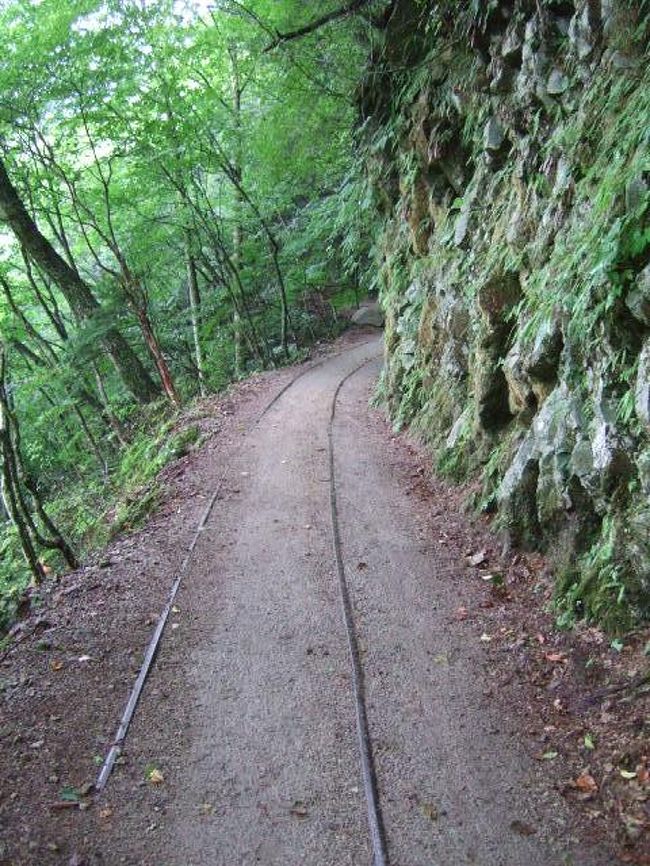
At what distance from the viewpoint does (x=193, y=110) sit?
A: 15266 millimetres

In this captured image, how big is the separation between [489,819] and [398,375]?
9.49m

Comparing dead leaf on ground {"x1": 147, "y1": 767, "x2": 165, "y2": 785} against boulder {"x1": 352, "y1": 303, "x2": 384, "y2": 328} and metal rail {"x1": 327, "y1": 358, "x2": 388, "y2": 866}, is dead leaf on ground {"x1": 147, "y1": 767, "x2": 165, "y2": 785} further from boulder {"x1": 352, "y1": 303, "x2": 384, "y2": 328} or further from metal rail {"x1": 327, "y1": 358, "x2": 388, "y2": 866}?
boulder {"x1": 352, "y1": 303, "x2": 384, "y2": 328}

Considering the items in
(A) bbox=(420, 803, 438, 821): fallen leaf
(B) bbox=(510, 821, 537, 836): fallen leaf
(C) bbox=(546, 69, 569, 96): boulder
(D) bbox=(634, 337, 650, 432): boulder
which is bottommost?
(B) bbox=(510, 821, 537, 836): fallen leaf

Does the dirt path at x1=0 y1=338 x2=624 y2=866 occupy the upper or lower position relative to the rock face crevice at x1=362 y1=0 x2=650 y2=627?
lower

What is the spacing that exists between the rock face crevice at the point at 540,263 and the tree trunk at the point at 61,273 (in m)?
8.08

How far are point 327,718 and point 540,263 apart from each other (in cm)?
484

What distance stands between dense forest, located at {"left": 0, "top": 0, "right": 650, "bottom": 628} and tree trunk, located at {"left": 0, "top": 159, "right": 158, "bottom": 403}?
0.21 feet

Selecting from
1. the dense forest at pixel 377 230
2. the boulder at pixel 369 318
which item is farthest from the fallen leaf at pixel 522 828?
the boulder at pixel 369 318

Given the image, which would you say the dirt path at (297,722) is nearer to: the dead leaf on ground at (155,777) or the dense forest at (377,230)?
the dead leaf on ground at (155,777)

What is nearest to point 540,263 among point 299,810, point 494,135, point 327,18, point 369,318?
point 494,135

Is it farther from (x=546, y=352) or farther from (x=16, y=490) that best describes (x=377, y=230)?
(x=16, y=490)

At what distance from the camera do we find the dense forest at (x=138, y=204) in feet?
39.0

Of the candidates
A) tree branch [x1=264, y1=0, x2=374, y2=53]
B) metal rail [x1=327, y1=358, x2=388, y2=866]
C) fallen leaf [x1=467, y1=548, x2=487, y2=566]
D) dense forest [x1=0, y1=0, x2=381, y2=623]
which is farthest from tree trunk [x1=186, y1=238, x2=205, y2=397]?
fallen leaf [x1=467, y1=548, x2=487, y2=566]

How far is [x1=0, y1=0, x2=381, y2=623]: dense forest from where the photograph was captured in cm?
1188
